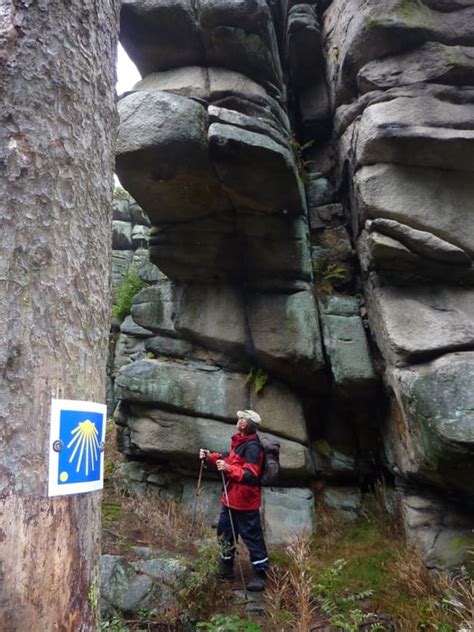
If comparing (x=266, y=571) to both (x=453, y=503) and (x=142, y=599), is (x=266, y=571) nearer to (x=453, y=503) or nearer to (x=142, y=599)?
(x=142, y=599)

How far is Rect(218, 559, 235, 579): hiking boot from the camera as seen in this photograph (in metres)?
5.57

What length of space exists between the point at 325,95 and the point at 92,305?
9867mm

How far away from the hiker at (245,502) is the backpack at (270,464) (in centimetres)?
7

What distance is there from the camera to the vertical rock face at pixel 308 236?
679 cm

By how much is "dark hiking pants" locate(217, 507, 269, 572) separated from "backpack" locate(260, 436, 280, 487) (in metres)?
0.46

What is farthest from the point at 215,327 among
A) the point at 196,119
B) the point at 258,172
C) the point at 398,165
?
the point at 398,165

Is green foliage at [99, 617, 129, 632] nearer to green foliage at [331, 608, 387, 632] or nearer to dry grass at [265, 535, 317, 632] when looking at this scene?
dry grass at [265, 535, 317, 632]

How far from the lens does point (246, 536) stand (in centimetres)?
567

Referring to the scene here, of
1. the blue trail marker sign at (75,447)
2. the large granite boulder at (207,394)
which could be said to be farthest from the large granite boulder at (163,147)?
the blue trail marker sign at (75,447)

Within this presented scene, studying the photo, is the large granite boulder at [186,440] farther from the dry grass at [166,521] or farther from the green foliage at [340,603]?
the green foliage at [340,603]

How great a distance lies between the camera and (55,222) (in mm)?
1510

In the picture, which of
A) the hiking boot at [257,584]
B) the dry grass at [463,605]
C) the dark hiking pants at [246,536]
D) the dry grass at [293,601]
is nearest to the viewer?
the dry grass at [463,605]

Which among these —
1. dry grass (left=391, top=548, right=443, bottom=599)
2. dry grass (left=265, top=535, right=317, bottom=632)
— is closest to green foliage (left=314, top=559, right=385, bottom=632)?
dry grass (left=265, top=535, right=317, bottom=632)

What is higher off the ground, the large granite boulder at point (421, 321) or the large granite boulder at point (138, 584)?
the large granite boulder at point (421, 321)
